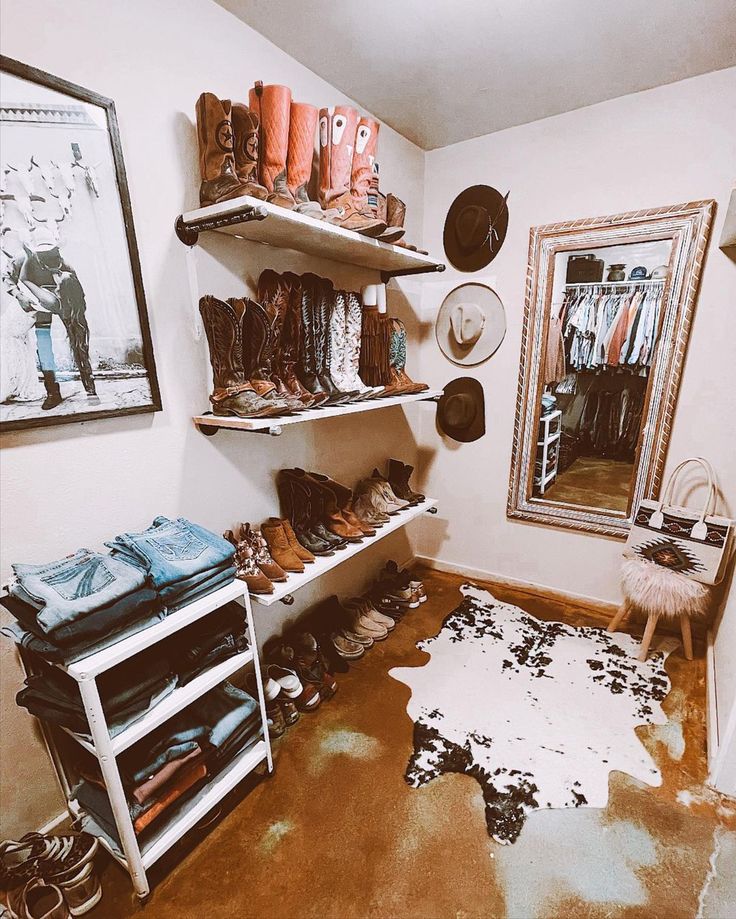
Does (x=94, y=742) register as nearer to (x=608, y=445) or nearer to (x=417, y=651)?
(x=417, y=651)

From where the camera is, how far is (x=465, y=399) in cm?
267

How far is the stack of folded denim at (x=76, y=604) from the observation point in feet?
3.28

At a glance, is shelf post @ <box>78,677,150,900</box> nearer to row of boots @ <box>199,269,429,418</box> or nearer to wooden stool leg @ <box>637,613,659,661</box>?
row of boots @ <box>199,269,429,418</box>

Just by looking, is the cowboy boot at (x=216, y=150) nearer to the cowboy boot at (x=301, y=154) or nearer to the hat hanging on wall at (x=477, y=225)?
the cowboy boot at (x=301, y=154)

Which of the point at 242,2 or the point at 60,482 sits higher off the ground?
the point at 242,2

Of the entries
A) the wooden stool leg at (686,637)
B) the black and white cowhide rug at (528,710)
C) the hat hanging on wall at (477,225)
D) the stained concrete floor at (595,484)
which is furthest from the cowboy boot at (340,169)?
the wooden stool leg at (686,637)

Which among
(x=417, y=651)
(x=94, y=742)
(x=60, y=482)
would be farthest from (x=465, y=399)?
(x=94, y=742)

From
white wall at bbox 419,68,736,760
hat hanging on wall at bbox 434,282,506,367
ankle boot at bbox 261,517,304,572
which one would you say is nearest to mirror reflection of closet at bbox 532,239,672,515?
white wall at bbox 419,68,736,760

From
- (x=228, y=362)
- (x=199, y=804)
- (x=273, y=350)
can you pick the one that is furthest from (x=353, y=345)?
(x=199, y=804)

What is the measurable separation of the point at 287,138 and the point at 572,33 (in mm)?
1083

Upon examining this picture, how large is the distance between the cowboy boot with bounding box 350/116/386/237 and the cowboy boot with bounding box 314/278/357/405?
27 cm

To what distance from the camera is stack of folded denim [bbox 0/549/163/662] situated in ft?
3.28

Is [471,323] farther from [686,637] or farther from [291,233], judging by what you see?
[686,637]

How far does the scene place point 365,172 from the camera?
1706 mm
